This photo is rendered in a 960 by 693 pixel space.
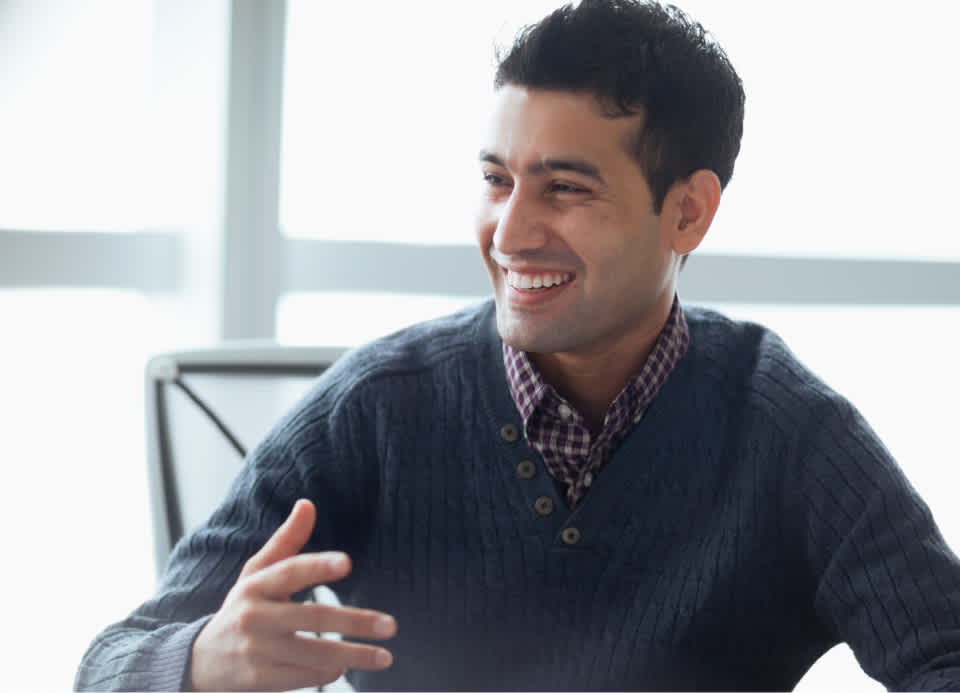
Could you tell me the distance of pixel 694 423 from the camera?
4.09 feet

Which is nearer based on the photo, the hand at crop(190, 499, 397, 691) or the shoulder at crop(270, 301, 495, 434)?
the hand at crop(190, 499, 397, 691)

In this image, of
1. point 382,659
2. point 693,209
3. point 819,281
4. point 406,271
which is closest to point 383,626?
point 382,659

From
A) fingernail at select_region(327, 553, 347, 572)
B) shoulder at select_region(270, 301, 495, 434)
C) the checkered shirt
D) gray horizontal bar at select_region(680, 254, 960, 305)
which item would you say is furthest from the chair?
gray horizontal bar at select_region(680, 254, 960, 305)

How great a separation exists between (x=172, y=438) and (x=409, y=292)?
989mm

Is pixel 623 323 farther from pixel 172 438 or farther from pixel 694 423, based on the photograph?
pixel 172 438

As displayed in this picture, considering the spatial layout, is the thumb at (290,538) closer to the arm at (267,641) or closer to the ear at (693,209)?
the arm at (267,641)

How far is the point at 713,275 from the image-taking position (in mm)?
2531

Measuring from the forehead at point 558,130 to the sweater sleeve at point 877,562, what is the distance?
38cm

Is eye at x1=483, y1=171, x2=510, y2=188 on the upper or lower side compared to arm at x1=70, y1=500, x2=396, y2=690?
upper

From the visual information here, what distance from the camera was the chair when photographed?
1.46 m

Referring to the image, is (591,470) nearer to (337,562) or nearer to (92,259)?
(337,562)

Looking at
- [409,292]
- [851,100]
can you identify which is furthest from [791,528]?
[851,100]

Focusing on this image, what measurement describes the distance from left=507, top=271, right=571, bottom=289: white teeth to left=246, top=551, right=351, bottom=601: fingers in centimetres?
41

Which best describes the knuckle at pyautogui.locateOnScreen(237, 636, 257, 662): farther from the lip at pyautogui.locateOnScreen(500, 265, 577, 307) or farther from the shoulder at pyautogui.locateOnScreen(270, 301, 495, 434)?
the lip at pyautogui.locateOnScreen(500, 265, 577, 307)
